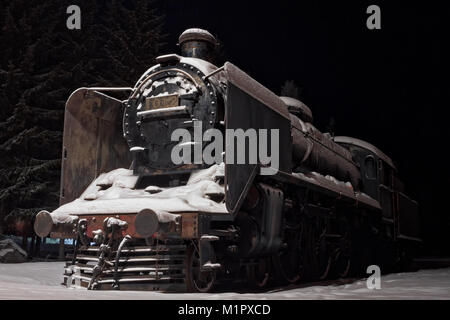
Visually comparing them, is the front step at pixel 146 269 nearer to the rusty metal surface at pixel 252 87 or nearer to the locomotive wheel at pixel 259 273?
the locomotive wheel at pixel 259 273

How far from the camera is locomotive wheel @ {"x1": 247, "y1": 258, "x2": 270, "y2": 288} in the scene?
24.3 ft

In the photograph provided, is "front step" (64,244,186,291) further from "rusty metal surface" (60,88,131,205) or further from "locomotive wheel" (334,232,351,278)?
"locomotive wheel" (334,232,351,278)

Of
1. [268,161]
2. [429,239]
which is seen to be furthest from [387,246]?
[429,239]

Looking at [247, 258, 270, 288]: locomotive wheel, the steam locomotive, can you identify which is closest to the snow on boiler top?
the steam locomotive

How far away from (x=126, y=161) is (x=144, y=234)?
3313 mm

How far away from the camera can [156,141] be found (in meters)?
7.39

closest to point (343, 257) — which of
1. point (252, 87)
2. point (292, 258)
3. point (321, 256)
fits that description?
point (321, 256)

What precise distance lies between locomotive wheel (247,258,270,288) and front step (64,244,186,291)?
1.39 m

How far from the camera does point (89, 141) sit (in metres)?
8.09

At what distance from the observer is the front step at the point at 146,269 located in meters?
5.96

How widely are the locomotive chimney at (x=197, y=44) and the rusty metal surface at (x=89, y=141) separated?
144 centimetres

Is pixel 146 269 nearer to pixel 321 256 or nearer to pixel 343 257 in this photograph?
pixel 321 256
